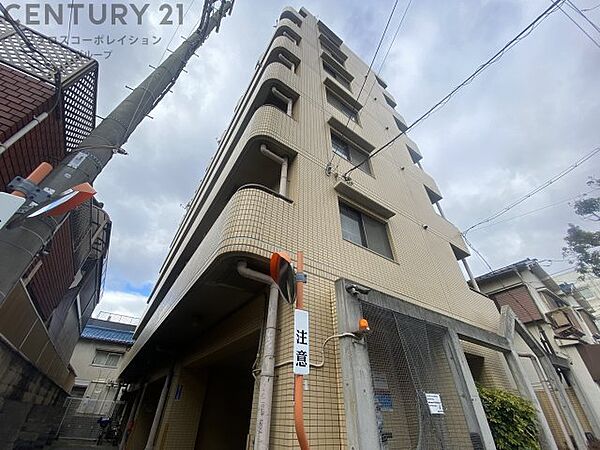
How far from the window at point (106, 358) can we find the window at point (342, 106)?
83.4 feet

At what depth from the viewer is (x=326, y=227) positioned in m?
4.86

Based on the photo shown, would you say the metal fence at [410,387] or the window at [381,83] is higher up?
the window at [381,83]

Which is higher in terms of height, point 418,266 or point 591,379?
point 418,266

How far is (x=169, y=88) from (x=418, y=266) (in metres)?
8.06

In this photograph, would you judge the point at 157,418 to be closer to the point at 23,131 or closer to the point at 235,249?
the point at 235,249

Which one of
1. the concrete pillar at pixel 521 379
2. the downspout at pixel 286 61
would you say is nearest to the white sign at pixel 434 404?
the concrete pillar at pixel 521 379

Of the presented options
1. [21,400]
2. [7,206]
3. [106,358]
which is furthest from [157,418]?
[106,358]

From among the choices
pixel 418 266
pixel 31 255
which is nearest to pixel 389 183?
pixel 418 266

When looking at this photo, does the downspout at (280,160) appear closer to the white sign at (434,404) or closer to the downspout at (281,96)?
the downspout at (281,96)

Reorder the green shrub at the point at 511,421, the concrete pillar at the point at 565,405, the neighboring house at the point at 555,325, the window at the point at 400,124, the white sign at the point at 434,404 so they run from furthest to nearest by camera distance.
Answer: the window at the point at 400,124 → the neighboring house at the point at 555,325 → the concrete pillar at the point at 565,405 → the green shrub at the point at 511,421 → the white sign at the point at 434,404

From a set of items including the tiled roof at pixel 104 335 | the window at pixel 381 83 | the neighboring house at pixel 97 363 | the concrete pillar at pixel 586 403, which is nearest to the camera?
the concrete pillar at pixel 586 403

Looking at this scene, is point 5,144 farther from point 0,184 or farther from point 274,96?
point 274,96

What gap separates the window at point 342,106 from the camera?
29.6 ft

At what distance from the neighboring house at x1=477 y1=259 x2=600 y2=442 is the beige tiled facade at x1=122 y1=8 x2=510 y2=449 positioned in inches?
154
